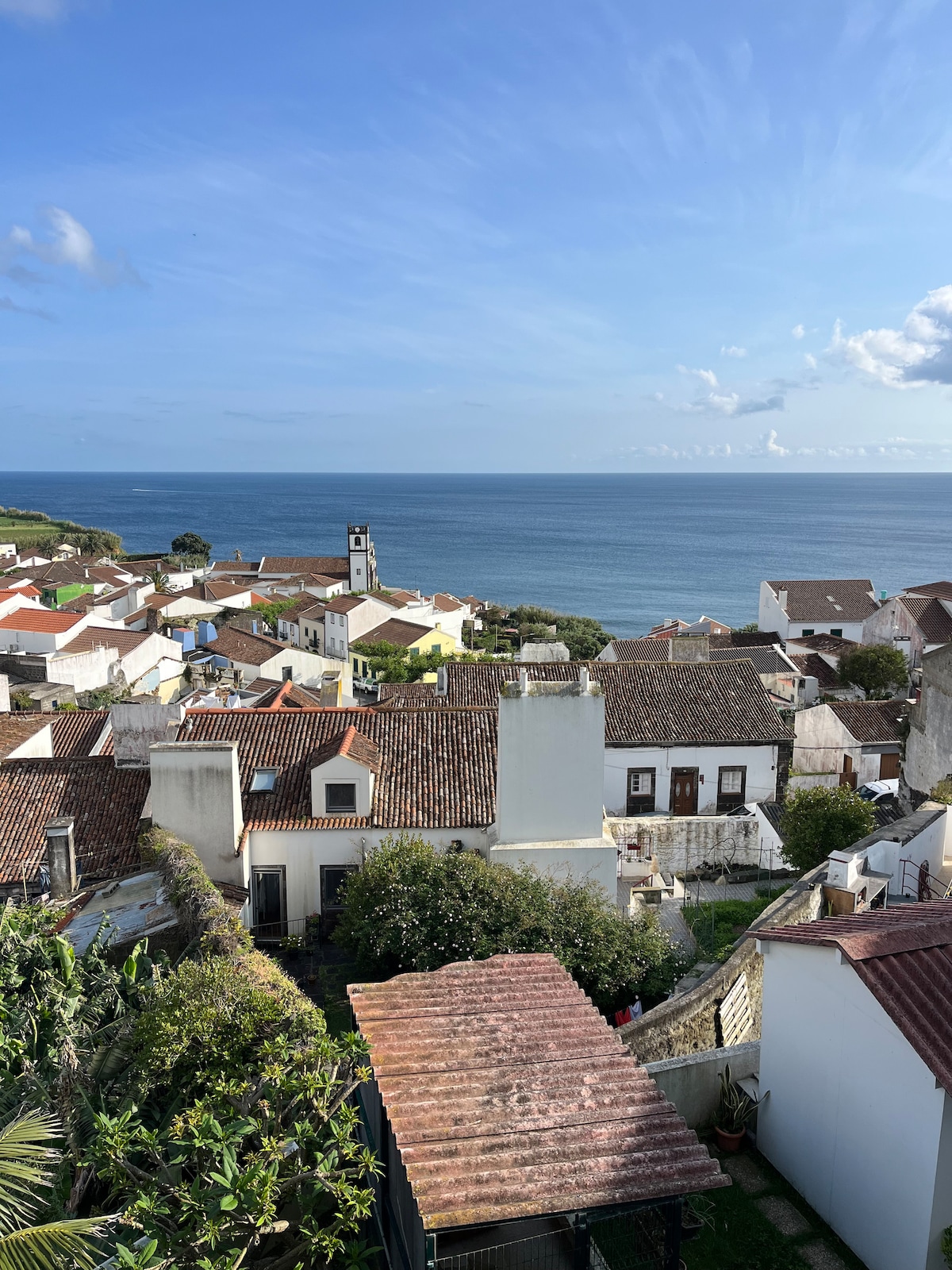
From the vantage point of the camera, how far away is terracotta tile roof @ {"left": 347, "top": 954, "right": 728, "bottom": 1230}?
6789 millimetres

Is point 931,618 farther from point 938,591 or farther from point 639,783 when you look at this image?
point 639,783

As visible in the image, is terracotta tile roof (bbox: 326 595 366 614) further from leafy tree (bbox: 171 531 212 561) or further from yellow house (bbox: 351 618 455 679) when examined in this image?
leafy tree (bbox: 171 531 212 561)

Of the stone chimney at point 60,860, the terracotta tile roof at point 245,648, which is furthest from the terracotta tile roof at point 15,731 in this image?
the terracotta tile roof at point 245,648

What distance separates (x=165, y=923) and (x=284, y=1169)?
21.8ft

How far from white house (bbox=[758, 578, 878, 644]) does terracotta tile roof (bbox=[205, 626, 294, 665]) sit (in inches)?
1311

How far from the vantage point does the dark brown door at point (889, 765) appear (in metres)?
32.4

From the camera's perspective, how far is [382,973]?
1404 cm

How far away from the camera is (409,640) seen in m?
62.4

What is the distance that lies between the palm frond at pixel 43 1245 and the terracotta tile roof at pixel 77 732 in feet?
67.5

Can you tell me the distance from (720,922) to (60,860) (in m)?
11.9

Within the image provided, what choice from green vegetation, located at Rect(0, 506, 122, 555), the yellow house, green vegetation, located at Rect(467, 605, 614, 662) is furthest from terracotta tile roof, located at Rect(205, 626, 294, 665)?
green vegetation, located at Rect(0, 506, 122, 555)

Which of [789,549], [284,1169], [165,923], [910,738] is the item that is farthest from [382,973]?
[789,549]

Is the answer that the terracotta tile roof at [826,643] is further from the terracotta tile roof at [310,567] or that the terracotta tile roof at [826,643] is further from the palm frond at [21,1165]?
the terracotta tile roof at [310,567]

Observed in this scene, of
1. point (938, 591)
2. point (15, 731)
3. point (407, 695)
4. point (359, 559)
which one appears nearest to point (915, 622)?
point (938, 591)
